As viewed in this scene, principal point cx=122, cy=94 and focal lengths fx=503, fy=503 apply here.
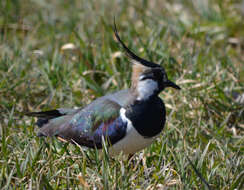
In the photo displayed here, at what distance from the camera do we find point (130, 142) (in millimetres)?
3533

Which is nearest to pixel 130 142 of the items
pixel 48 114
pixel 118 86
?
pixel 48 114

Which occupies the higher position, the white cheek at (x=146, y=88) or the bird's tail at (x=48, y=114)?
the white cheek at (x=146, y=88)

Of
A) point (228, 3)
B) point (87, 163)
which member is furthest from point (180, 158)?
point (228, 3)

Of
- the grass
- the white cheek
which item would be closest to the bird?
the white cheek

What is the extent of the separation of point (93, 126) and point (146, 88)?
49cm

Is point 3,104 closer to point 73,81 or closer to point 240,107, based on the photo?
point 73,81

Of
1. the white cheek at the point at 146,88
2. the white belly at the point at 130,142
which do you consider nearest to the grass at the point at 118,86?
the white belly at the point at 130,142

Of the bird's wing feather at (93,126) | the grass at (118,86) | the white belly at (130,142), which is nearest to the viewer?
the grass at (118,86)

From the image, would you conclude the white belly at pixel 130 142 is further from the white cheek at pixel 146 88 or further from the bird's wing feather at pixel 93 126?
the white cheek at pixel 146 88

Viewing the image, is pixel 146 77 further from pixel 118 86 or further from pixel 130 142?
pixel 118 86

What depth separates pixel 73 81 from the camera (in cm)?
496

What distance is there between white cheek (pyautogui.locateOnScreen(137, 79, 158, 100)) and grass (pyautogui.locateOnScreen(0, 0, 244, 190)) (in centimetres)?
36

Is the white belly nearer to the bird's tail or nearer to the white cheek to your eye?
the white cheek

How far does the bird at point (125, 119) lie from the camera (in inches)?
140
